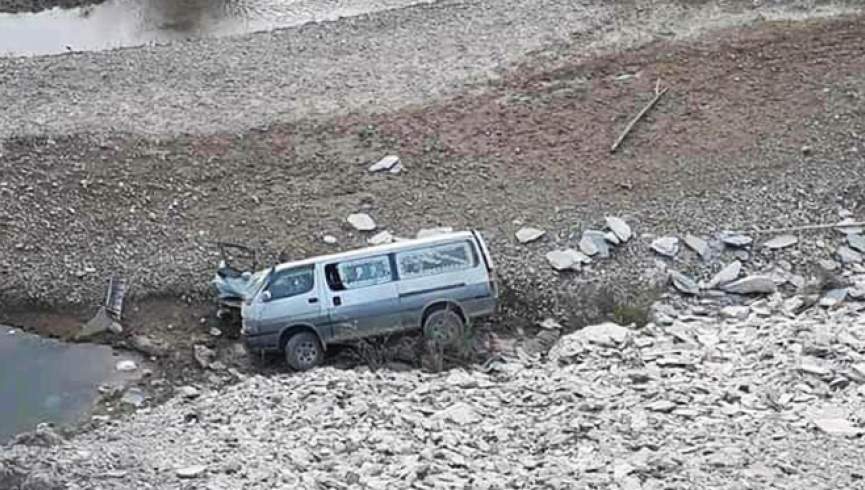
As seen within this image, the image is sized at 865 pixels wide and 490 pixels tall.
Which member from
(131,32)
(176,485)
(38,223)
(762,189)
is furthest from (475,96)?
(176,485)

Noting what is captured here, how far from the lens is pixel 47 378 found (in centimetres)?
1697

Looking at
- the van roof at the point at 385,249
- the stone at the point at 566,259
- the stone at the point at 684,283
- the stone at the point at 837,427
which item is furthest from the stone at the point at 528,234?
the stone at the point at 837,427

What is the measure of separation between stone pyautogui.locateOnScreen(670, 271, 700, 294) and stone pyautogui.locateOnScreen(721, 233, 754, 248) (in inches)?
35.7

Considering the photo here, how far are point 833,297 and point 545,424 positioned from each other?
16.0 ft

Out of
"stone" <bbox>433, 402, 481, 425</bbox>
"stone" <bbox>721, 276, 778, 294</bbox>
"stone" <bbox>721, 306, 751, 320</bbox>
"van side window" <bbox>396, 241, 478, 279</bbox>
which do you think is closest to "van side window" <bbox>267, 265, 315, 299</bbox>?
"van side window" <bbox>396, 241, 478, 279</bbox>

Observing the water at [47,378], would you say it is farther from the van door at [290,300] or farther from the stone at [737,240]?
the stone at [737,240]

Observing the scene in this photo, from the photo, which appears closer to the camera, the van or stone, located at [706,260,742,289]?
the van

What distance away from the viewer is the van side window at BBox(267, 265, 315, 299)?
16453 millimetres

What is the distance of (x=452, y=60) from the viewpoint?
2448 cm

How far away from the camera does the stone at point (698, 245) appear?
1798cm

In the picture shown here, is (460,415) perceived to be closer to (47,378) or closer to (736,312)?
(736,312)

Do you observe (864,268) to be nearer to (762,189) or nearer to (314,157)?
(762,189)

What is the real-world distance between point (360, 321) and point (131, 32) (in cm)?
1481

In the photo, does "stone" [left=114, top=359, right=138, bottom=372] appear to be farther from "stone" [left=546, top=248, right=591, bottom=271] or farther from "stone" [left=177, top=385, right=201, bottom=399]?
"stone" [left=546, top=248, right=591, bottom=271]
